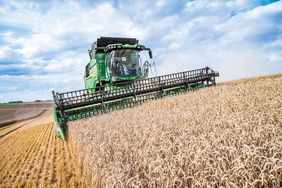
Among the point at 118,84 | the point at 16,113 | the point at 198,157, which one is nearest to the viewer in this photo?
the point at 198,157

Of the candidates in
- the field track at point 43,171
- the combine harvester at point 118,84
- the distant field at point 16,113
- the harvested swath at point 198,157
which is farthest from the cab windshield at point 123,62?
the distant field at point 16,113

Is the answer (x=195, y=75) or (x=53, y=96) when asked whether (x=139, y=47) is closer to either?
(x=195, y=75)

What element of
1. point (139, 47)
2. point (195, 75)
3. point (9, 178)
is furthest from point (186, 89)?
point (9, 178)

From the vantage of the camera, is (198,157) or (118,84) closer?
(198,157)

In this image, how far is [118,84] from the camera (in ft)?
33.1

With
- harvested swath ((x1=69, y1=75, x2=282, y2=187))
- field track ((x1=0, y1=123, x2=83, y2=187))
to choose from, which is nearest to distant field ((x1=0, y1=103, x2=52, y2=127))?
field track ((x1=0, y1=123, x2=83, y2=187))

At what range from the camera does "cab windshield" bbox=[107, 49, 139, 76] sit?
9.98 meters

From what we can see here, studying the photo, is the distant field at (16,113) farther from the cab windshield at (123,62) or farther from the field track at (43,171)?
the field track at (43,171)

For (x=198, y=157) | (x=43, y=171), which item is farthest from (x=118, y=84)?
(x=198, y=157)

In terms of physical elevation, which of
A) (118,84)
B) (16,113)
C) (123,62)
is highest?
(123,62)

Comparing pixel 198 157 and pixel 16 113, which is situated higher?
pixel 198 157

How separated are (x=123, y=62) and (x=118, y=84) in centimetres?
114

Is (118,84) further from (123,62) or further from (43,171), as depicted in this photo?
(43,171)

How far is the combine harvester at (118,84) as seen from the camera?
827cm
